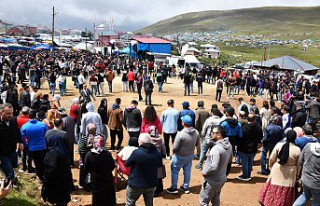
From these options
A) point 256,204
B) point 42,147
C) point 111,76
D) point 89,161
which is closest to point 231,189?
point 256,204

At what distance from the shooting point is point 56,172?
18.9 ft

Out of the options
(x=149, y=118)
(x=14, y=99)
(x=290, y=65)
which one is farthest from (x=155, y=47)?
(x=149, y=118)

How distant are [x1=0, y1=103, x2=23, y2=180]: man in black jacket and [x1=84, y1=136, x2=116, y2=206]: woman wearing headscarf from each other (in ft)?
6.00

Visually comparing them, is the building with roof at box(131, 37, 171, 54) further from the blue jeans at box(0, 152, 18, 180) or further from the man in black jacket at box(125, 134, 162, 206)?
the man in black jacket at box(125, 134, 162, 206)

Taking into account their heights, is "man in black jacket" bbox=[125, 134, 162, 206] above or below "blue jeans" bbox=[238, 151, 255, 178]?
above

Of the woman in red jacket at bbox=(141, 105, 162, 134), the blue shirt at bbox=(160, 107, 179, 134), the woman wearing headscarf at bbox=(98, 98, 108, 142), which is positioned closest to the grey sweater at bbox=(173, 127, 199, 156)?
the woman in red jacket at bbox=(141, 105, 162, 134)

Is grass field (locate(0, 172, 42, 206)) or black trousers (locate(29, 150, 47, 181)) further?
black trousers (locate(29, 150, 47, 181))

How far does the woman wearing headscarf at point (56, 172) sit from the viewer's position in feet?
18.8

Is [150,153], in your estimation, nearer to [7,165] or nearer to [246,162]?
[7,165]

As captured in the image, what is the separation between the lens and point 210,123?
8258mm

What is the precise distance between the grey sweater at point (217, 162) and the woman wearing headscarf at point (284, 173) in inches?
42.6

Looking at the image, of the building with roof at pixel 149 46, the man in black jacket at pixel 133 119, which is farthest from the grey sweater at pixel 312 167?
the building with roof at pixel 149 46

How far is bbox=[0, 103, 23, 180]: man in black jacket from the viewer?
6.13m

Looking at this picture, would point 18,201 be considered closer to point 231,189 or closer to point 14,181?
point 14,181
